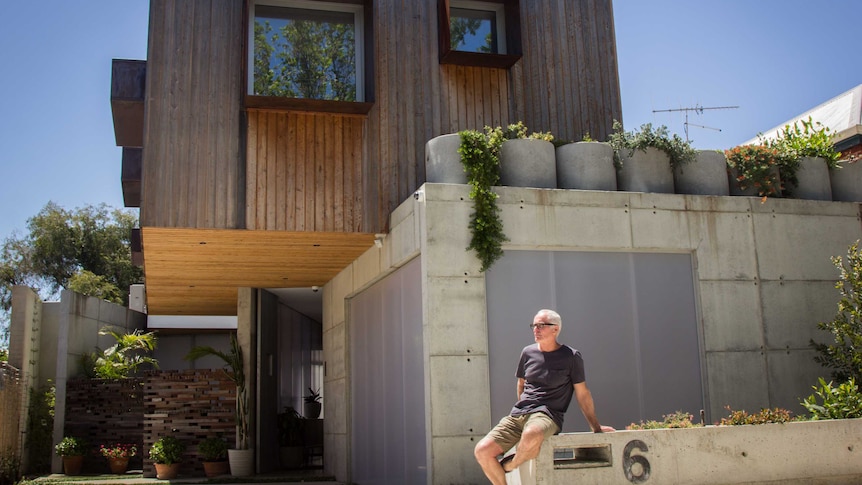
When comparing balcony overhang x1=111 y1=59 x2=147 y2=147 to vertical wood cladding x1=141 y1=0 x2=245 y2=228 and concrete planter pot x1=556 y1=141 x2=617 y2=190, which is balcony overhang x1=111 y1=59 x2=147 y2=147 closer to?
vertical wood cladding x1=141 y1=0 x2=245 y2=228

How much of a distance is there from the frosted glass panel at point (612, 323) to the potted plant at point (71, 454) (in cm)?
1027

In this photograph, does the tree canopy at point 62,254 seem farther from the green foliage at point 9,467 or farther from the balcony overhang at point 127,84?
the balcony overhang at point 127,84

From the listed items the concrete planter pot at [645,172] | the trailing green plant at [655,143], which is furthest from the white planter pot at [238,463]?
the trailing green plant at [655,143]

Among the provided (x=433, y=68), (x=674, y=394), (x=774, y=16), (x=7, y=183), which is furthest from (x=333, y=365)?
(x=7, y=183)

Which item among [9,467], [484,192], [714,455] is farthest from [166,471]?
[714,455]

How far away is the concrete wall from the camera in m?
8.91

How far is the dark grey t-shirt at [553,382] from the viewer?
7.03 metres

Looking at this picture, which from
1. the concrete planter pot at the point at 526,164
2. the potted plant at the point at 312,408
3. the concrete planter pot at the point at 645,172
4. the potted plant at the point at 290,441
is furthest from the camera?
the potted plant at the point at 312,408

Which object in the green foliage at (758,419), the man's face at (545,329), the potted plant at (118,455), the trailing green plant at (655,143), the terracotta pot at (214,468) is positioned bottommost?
the terracotta pot at (214,468)

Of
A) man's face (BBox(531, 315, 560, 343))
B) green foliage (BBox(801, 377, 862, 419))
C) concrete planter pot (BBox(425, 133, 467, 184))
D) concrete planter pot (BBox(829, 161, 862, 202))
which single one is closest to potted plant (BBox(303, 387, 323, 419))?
concrete planter pot (BBox(425, 133, 467, 184))

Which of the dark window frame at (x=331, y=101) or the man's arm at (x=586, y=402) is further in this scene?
the dark window frame at (x=331, y=101)

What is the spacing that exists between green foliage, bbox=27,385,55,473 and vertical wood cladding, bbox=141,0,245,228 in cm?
815

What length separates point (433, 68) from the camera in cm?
1152

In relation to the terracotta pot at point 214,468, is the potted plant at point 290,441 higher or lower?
higher
